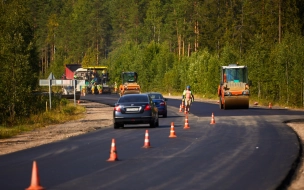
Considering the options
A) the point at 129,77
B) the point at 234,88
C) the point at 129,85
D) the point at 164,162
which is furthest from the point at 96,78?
the point at 164,162

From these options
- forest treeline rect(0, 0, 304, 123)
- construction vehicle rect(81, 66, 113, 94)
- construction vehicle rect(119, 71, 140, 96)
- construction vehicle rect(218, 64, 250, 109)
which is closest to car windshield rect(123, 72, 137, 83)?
construction vehicle rect(119, 71, 140, 96)

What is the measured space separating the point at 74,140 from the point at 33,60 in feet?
128

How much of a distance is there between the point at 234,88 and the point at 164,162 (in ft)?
117

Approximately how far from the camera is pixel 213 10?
398ft

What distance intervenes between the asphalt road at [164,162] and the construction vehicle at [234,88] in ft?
72.9

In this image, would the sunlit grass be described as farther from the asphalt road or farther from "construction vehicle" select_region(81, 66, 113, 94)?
"construction vehicle" select_region(81, 66, 113, 94)

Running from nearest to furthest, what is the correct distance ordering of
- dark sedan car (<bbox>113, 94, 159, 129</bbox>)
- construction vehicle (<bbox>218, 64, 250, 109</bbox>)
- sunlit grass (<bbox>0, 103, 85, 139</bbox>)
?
dark sedan car (<bbox>113, 94, 159, 129</bbox>) < sunlit grass (<bbox>0, 103, 85, 139</bbox>) < construction vehicle (<bbox>218, 64, 250, 109</bbox>)

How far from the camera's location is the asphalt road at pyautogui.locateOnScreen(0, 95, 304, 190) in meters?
15.8

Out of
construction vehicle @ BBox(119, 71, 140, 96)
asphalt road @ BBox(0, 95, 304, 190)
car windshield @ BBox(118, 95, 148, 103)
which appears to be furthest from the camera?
construction vehicle @ BBox(119, 71, 140, 96)

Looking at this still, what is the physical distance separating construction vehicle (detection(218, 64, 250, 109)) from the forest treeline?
347 inches

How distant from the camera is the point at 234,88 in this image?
5503 centimetres

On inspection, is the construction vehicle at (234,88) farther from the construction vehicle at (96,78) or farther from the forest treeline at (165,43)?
the construction vehicle at (96,78)

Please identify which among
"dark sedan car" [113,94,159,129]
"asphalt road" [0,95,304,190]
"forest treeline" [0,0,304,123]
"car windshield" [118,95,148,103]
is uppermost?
"forest treeline" [0,0,304,123]

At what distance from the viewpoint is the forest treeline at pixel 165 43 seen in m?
51.7
